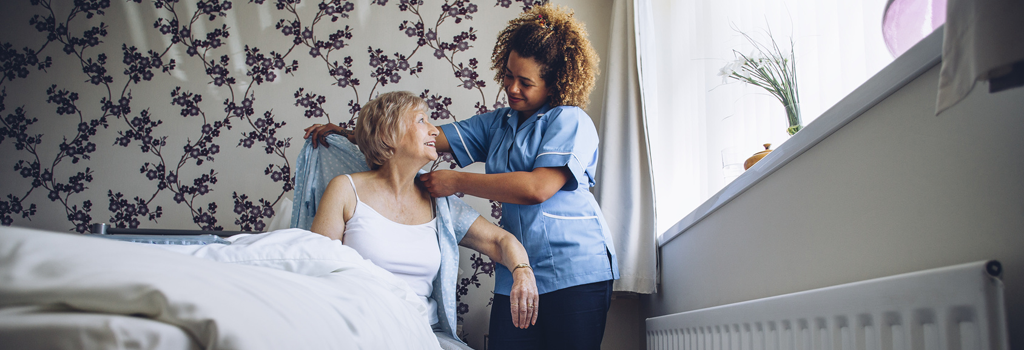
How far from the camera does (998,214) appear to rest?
0.60m

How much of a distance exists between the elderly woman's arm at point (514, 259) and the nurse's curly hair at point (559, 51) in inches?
17.5

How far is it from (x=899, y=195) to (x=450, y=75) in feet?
6.14

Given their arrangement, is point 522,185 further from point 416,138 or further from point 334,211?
point 334,211

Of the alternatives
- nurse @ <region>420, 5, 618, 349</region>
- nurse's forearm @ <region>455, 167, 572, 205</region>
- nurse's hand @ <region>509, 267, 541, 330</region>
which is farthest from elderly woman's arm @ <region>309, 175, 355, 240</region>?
nurse's hand @ <region>509, 267, 541, 330</region>

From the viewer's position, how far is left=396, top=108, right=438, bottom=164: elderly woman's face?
1.58m

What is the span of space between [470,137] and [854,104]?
1204mm

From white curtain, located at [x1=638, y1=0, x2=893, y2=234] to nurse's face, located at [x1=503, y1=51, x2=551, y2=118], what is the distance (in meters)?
0.50

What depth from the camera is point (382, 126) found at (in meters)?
1.59

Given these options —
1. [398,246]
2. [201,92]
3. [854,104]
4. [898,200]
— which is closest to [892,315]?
[898,200]

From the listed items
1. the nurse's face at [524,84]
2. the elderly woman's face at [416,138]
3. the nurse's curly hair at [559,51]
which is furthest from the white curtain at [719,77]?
the elderly woman's face at [416,138]

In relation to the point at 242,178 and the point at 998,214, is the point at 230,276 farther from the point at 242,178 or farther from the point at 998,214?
the point at 242,178

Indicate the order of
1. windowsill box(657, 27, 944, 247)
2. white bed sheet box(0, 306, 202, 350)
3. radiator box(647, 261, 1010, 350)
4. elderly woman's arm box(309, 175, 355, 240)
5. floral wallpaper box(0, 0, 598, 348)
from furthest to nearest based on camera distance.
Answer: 1. floral wallpaper box(0, 0, 598, 348)
2. elderly woman's arm box(309, 175, 355, 240)
3. windowsill box(657, 27, 944, 247)
4. radiator box(647, 261, 1010, 350)
5. white bed sheet box(0, 306, 202, 350)

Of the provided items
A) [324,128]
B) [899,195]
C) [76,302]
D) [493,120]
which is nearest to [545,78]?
[493,120]

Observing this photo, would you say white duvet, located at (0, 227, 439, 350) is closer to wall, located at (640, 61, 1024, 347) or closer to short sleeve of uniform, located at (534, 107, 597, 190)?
wall, located at (640, 61, 1024, 347)
